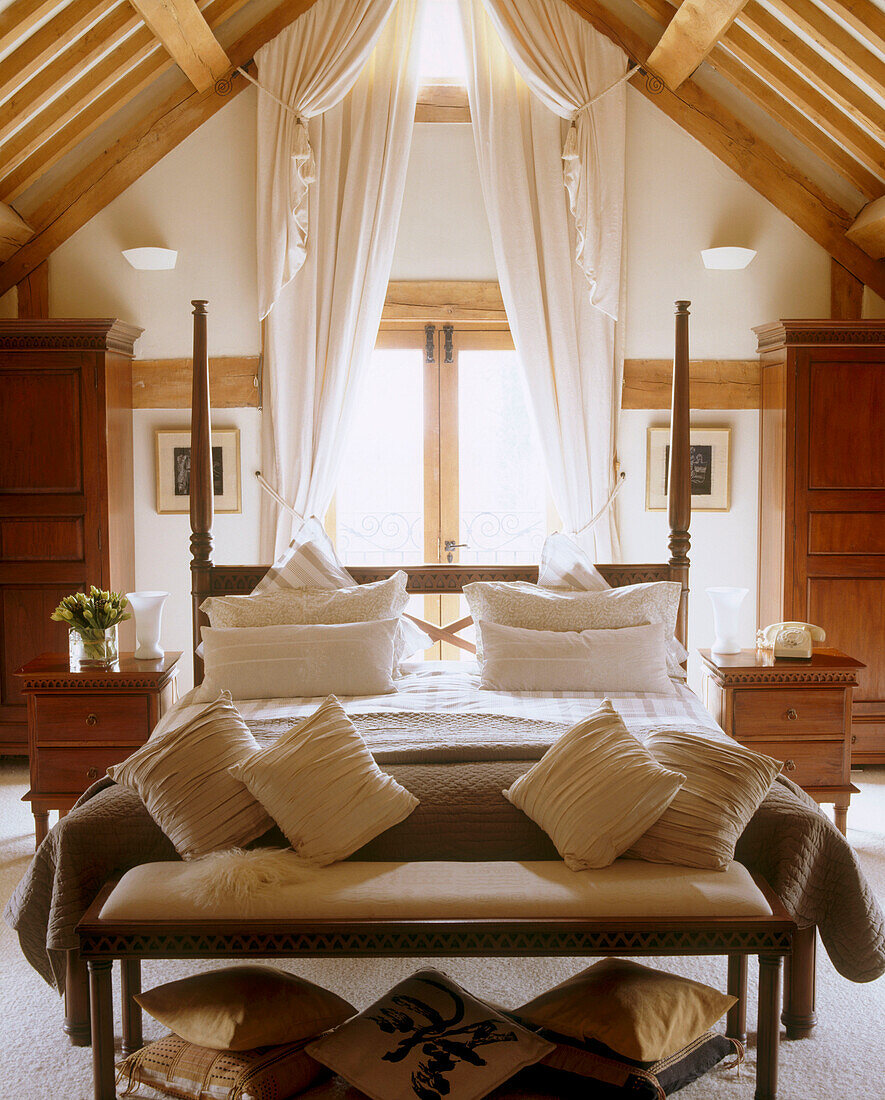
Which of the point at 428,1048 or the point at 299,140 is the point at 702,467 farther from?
the point at 428,1048

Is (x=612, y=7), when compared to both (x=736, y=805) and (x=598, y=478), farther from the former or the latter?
(x=736, y=805)

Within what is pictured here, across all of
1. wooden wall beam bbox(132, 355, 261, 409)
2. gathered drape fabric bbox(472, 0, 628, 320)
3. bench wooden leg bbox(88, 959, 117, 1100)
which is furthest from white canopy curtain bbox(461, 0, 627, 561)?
bench wooden leg bbox(88, 959, 117, 1100)

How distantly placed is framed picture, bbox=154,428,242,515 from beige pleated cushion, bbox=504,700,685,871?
9.04 ft

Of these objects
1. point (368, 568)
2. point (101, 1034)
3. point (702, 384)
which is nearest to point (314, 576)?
point (368, 568)

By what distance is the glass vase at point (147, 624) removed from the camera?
12.4 feet

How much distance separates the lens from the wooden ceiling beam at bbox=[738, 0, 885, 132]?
12.5 ft

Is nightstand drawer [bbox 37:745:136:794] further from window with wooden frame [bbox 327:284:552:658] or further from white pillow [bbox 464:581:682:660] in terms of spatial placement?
window with wooden frame [bbox 327:284:552:658]

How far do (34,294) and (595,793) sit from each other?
12.1 feet

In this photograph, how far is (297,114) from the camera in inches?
177

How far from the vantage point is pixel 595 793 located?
86.2 inches

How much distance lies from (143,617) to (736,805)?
239cm

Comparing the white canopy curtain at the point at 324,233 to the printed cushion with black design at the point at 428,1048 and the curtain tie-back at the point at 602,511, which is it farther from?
the printed cushion with black design at the point at 428,1048

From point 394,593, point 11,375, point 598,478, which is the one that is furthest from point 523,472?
point 11,375

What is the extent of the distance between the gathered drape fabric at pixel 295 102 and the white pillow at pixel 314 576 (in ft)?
4.30
